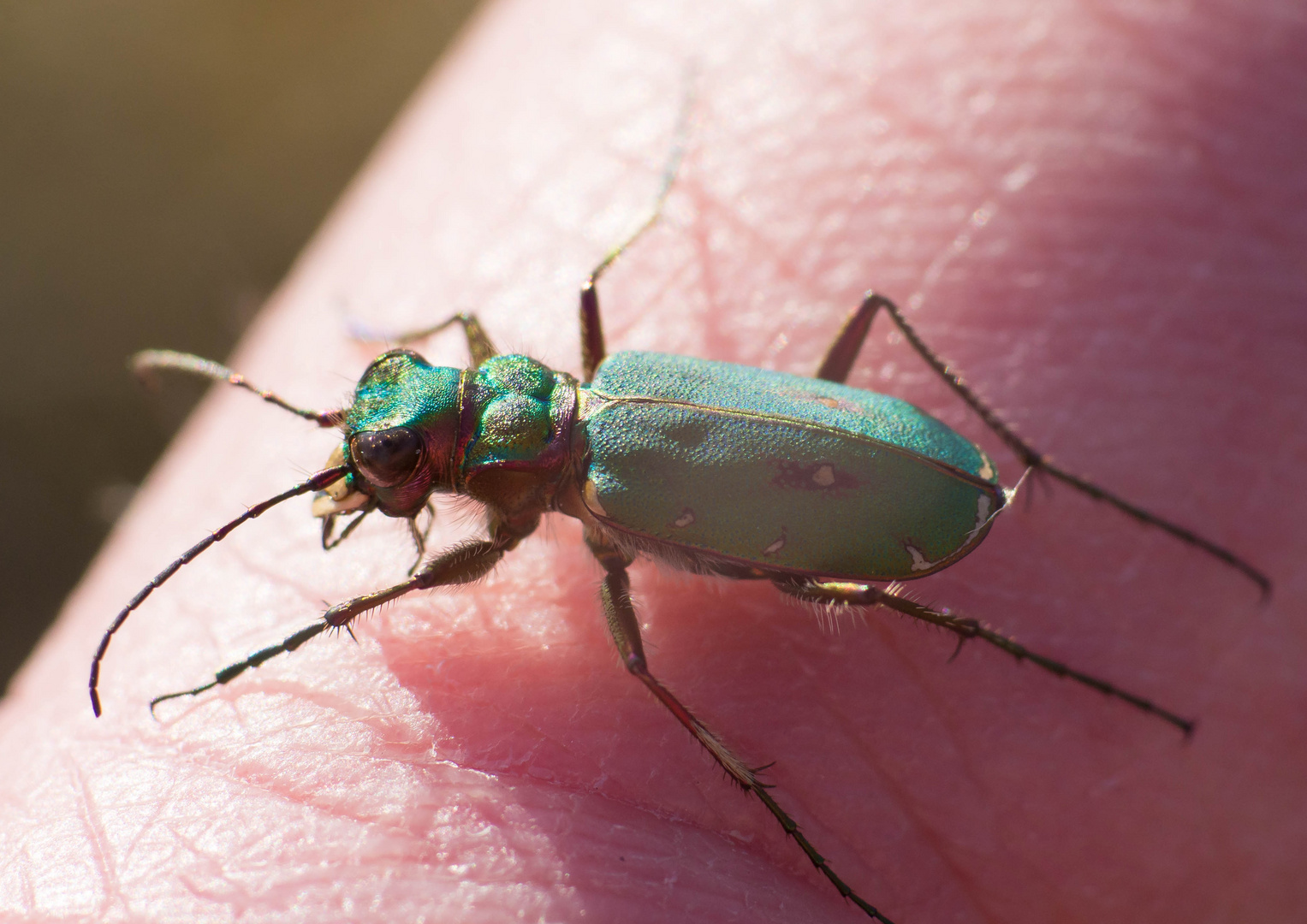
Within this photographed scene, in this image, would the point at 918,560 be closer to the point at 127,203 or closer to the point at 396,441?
the point at 396,441

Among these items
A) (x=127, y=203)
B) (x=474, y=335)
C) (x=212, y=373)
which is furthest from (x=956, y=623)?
(x=127, y=203)

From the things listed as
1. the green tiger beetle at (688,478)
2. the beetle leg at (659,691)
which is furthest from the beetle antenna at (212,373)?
the beetle leg at (659,691)

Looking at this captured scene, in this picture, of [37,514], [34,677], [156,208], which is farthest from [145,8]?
[34,677]

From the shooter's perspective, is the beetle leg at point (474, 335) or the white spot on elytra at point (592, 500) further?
the beetle leg at point (474, 335)

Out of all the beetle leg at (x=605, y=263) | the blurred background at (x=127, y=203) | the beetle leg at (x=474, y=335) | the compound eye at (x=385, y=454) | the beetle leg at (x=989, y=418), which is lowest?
the blurred background at (x=127, y=203)

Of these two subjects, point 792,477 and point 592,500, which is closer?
point 792,477

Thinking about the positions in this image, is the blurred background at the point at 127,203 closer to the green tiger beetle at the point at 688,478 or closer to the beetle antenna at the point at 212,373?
the beetle antenna at the point at 212,373
